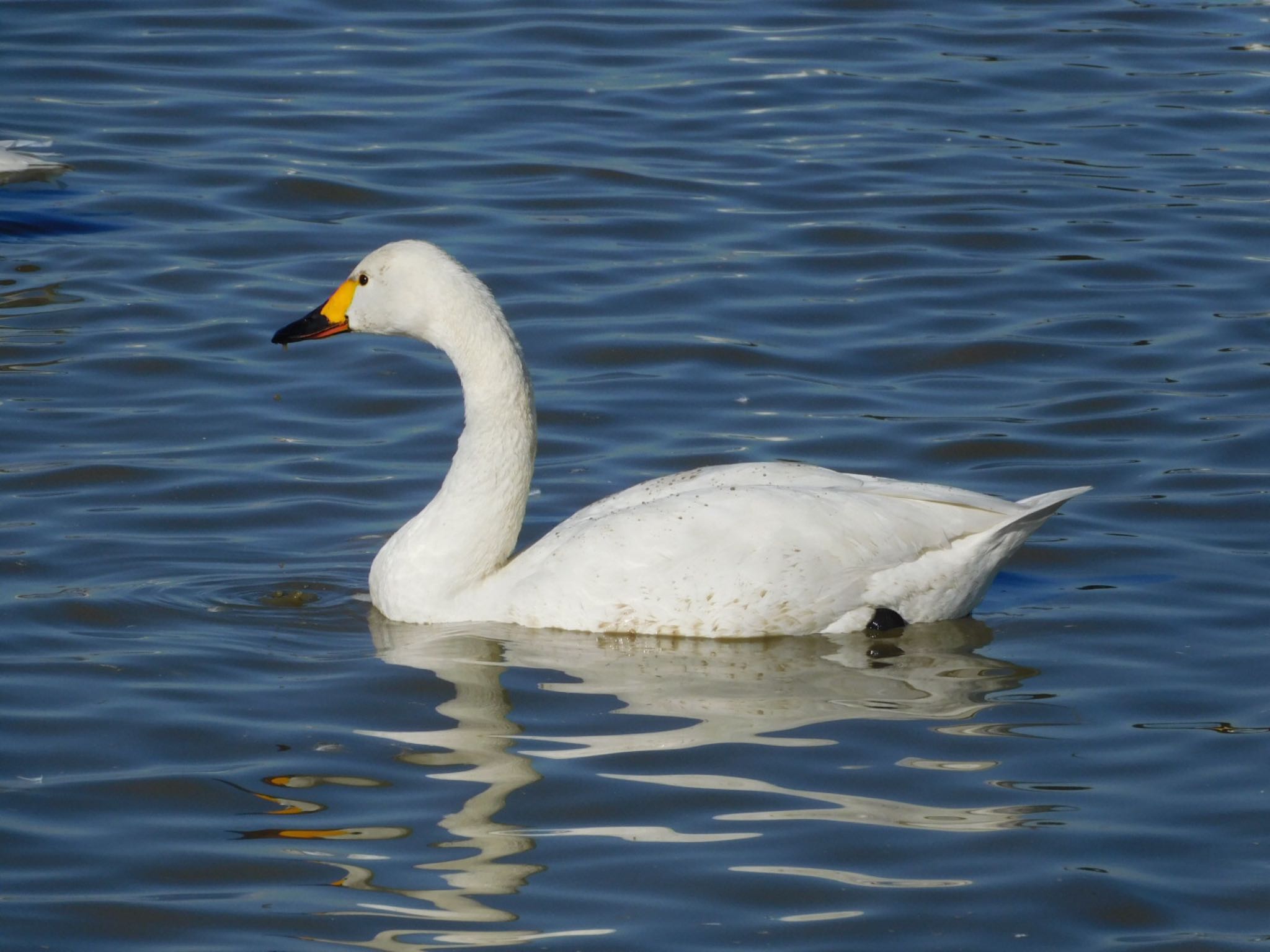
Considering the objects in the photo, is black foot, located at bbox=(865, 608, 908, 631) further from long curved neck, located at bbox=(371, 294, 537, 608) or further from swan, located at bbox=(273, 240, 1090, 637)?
long curved neck, located at bbox=(371, 294, 537, 608)

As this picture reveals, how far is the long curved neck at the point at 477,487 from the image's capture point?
7621mm

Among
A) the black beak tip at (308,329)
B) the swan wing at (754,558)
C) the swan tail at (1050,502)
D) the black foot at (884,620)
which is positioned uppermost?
the black beak tip at (308,329)

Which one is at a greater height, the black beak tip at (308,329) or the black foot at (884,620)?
the black beak tip at (308,329)

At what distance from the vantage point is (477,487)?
25.5ft

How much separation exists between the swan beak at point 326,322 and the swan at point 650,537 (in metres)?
0.02

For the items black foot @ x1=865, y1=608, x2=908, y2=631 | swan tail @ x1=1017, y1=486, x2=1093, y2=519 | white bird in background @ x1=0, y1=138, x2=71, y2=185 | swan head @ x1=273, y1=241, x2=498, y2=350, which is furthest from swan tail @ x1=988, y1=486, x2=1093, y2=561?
white bird in background @ x1=0, y1=138, x2=71, y2=185

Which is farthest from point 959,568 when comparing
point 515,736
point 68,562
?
point 68,562

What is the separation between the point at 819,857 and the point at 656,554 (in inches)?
73.9

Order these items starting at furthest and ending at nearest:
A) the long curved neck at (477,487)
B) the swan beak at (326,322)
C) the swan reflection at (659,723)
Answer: the swan beak at (326,322)
the long curved neck at (477,487)
the swan reflection at (659,723)

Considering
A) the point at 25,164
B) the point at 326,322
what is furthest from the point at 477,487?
the point at 25,164

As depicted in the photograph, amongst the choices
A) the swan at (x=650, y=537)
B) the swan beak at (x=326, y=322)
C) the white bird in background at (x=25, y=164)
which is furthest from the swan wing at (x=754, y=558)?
the white bird in background at (x=25, y=164)

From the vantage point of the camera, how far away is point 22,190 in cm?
1271

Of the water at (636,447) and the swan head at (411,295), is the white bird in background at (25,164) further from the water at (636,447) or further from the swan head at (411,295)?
the swan head at (411,295)

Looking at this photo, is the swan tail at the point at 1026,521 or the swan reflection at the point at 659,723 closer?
the swan reflection at the point at 659,723
